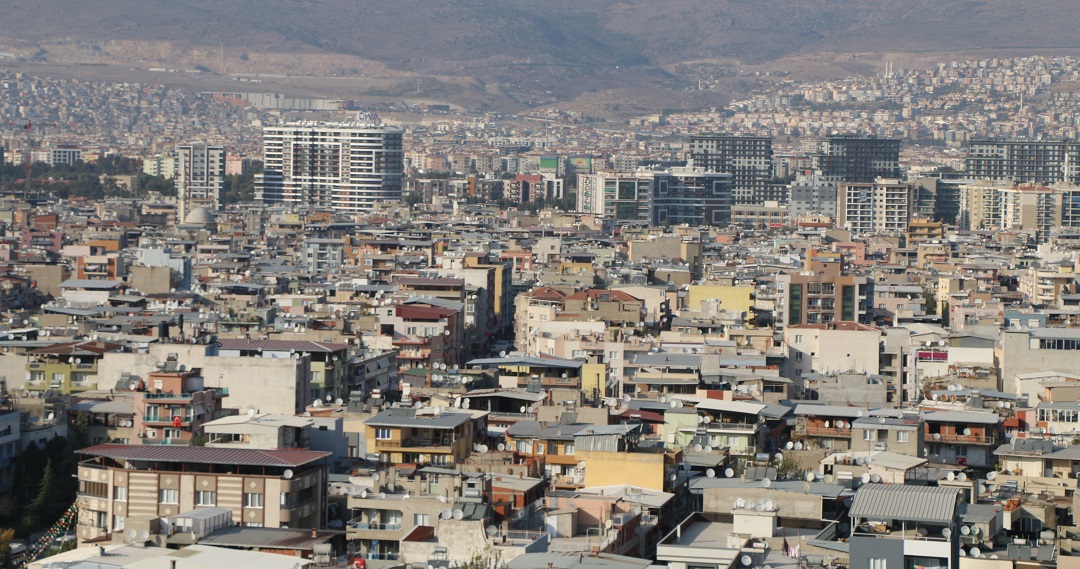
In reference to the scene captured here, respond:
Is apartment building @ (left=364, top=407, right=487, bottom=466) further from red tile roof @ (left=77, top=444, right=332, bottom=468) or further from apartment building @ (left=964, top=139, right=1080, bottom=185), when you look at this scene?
apartment building @ (left=964, top=139, right=1080, bottom=185)

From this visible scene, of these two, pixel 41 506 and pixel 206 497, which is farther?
pixel 41 506

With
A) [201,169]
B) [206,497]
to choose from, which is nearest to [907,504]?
[206,497]

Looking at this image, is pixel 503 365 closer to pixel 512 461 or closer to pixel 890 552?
pixel 512 461

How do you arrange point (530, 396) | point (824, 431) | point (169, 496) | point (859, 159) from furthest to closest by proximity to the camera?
point (859, 159)
point (530, 396)
point (824, 431)
point (169, 496)

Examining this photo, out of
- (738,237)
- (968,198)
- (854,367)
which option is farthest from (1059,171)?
(854,367)

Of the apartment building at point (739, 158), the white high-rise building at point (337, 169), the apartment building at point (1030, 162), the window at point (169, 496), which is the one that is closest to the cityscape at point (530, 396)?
the window at point (169, 496)

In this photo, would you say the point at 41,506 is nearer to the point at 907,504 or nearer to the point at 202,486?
the point at 202,486

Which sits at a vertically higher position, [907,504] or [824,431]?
[907,504]
